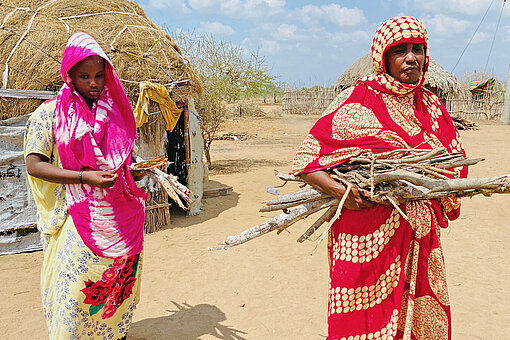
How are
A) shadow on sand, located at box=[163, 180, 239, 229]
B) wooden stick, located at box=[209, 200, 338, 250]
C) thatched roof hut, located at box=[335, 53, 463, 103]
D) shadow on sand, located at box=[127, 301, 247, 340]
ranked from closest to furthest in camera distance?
wooden stick, located at box=[209, 200, 338, 250] < shadow on sand, located at box=[127, 301, 247, 340] < shadow on sand, located at box=[163, 180, 239, 229] < thatched roof hut, located at box=[335, 53, 463, 103]

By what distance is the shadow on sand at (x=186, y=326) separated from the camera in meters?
3.28

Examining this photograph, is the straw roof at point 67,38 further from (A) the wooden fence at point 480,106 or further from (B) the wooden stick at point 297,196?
(A) the wooden fence at point 480,106

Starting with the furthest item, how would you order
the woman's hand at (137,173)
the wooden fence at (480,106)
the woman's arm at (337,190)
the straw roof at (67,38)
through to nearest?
the wooden fence at (480,106) < the straw roof at (67,38) < the woman's hand at (137,173) < the woman's arm at (337,190)

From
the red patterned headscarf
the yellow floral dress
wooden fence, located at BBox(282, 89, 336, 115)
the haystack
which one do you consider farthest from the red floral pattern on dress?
wooden fence, located at BBox(282, 89, 336, 115)

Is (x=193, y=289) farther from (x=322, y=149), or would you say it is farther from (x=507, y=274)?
(x=507, y=274)

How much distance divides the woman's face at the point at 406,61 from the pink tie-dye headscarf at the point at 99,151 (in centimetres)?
145

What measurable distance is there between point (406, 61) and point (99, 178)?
159 cm

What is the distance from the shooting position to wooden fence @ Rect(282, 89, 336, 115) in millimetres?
24500

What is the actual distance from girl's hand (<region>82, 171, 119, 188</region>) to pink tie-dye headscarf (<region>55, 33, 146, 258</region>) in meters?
0.09

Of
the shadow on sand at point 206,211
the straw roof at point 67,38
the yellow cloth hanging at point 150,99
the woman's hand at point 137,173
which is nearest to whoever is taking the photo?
the woman's hand at point 137,173

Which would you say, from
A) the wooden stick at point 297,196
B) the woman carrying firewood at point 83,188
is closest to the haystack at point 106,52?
the woman carrying firewood at point 83,188

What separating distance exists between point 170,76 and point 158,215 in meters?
2.01

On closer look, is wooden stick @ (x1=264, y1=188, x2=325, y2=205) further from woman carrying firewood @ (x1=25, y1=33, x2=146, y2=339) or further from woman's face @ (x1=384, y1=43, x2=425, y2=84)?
woman carrying firewood @ (x1=25, y1=33, x2=146, y2=339)

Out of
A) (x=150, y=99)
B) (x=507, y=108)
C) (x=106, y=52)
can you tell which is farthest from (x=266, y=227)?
(x=507, y=108)
